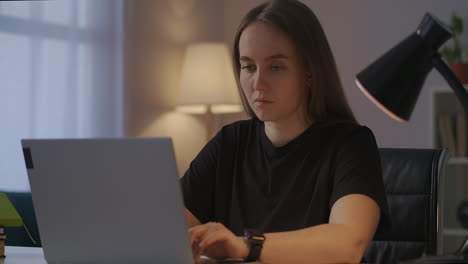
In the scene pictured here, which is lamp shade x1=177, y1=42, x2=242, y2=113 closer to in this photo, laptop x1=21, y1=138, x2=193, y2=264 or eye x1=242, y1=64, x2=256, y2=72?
eye x1=242, y1=64, x2=256, y2=72

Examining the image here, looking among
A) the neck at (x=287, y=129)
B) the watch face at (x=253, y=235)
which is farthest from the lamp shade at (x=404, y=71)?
the neck at (x=287, y=129)

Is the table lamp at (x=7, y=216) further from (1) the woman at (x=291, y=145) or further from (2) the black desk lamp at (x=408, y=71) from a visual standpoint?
(2) the black desk lamp at (x=408, y=71)

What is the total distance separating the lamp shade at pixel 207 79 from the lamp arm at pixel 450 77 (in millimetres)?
3102

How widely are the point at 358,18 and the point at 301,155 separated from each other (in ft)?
9.74

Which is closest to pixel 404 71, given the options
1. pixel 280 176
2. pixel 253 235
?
pixel 253 235

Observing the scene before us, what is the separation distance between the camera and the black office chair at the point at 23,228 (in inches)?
80.3

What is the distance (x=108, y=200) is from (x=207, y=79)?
3.14 metres

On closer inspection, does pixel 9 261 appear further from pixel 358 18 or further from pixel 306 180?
pixel 358 18

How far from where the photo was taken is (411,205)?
1.99m

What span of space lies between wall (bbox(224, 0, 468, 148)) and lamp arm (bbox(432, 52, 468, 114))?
10.0 ft

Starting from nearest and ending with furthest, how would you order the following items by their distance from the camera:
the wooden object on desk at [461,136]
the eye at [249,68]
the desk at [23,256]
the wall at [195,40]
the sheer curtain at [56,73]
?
the desk at [23,256]
the eye at [249,68]
the sheer curtain at [56,73]
the wooden object on desk at [461,136]
the wall at [195,40]

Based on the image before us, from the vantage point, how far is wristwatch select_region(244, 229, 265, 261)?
1.42 m

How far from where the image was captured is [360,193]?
1624 mm

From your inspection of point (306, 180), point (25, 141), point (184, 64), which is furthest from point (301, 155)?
point (184, 64)
